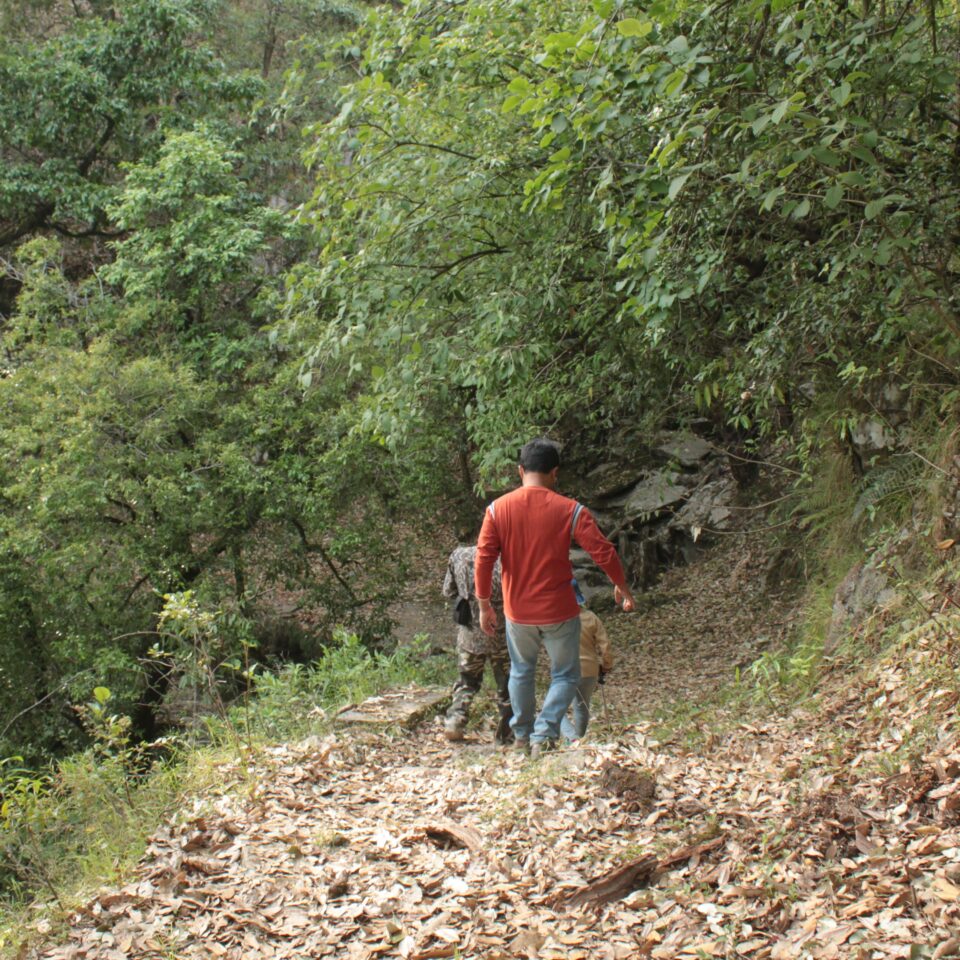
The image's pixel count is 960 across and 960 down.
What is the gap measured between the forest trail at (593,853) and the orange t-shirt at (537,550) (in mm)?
863

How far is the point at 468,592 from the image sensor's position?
251 inches

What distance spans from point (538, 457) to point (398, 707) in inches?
106

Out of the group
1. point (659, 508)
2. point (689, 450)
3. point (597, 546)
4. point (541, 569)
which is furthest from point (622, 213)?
point (689, 450)

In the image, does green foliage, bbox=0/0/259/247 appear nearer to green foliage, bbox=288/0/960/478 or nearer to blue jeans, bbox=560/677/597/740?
green foliage, bbox=288/0/960/478

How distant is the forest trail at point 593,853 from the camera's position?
127 inches

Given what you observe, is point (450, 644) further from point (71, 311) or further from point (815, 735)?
point (815, 735)

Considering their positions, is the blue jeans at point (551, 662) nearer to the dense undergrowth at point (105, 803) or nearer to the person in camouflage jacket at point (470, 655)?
the person in camouflage jacket at point (470, 655)

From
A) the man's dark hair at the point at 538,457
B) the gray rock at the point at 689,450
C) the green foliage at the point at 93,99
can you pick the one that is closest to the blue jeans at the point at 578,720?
the man's dark hair at the point at 538,457

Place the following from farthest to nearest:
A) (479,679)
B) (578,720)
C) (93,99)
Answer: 1. (93,99)
2. (479,679)
3. (578,720)

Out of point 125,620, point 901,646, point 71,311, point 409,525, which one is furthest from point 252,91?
point 901,646

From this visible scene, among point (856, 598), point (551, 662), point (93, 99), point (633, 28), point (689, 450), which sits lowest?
point (856, 598)

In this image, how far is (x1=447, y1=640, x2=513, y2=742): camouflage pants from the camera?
6.51m

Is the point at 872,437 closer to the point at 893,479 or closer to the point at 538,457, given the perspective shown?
the point at 893,479

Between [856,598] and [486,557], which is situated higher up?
[486,557]
